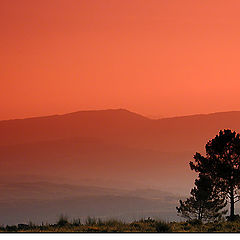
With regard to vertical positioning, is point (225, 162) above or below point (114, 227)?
above

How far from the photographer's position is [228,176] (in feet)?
145

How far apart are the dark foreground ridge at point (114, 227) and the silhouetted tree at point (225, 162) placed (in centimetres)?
1619

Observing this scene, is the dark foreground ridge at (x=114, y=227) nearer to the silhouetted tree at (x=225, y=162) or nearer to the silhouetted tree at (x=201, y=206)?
the silhouetted tree at (x=225, y=162)

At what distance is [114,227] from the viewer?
2547 cm

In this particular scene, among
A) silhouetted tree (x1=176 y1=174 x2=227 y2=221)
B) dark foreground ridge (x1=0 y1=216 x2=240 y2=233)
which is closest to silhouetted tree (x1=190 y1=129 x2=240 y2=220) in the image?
silhouetted tree (x1=176 y1=174 x2=227 y2=221)

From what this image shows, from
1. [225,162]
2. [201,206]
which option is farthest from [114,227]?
[201,206]

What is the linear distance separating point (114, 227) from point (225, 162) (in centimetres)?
2008

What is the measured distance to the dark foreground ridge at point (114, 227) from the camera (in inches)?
967

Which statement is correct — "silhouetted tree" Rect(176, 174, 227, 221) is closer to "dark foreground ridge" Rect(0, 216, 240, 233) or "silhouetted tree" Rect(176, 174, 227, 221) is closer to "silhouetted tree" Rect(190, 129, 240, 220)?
"silhouetted tree" Rect(190, 129, 240, 220)

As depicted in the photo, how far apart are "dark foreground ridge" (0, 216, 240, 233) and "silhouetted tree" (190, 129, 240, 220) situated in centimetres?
1619

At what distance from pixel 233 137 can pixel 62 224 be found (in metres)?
20.0

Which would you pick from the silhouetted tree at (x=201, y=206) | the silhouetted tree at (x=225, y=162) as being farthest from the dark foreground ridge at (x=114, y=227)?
the silhouetted tree at (x=201, y=206)

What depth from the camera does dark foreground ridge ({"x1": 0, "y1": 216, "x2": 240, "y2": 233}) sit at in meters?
24.6

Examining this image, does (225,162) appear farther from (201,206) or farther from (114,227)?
(114,227)
